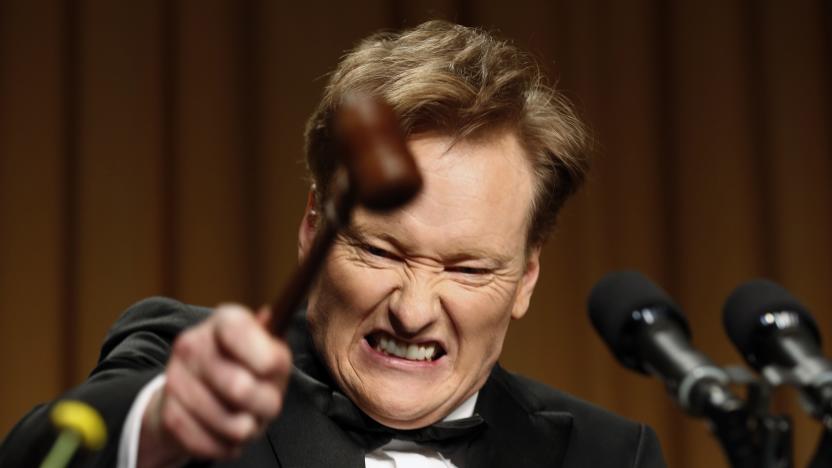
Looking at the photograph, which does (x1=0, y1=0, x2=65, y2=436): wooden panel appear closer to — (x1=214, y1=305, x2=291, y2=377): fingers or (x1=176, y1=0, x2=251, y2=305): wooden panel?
(x1=176, y1=0, x2=251, y2=305): wooden panel

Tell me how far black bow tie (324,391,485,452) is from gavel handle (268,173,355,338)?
30.1 inches

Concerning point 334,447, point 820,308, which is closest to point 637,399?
point 820,308

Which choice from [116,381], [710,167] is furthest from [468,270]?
[710,167]

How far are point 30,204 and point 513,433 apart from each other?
1525 mm

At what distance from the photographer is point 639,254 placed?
3076 mm

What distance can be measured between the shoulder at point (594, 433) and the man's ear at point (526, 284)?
0.13 meters

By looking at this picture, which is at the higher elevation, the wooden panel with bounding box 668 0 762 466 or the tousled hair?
the tousled hair

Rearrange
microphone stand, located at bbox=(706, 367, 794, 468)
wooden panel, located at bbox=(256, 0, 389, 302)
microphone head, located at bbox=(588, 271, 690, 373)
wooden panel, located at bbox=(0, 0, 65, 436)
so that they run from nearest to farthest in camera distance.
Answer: microphone stand, located at bbox=(706, 367, 794, 468) < microphone head, located at bbox=(588, 271, 690, 373) < wooden panel, located at bbox=(0, 0, 65, 436) < wooden panel, located at bbox=(256, 0, 389, 302)

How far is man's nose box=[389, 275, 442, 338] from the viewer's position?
146cm

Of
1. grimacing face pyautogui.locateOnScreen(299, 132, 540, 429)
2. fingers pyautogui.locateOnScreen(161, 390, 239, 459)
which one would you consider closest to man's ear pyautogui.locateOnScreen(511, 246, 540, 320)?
grimacing face pyautogui.locateOnScreen(299, 132, 540, 429)

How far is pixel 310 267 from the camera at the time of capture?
0.75m

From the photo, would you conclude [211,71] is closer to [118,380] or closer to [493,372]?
[493,372]

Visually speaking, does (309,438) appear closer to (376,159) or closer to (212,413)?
(212,413)

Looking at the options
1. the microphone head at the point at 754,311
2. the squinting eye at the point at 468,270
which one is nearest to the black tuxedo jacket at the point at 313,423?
the squinting eye at the point at 468,270
